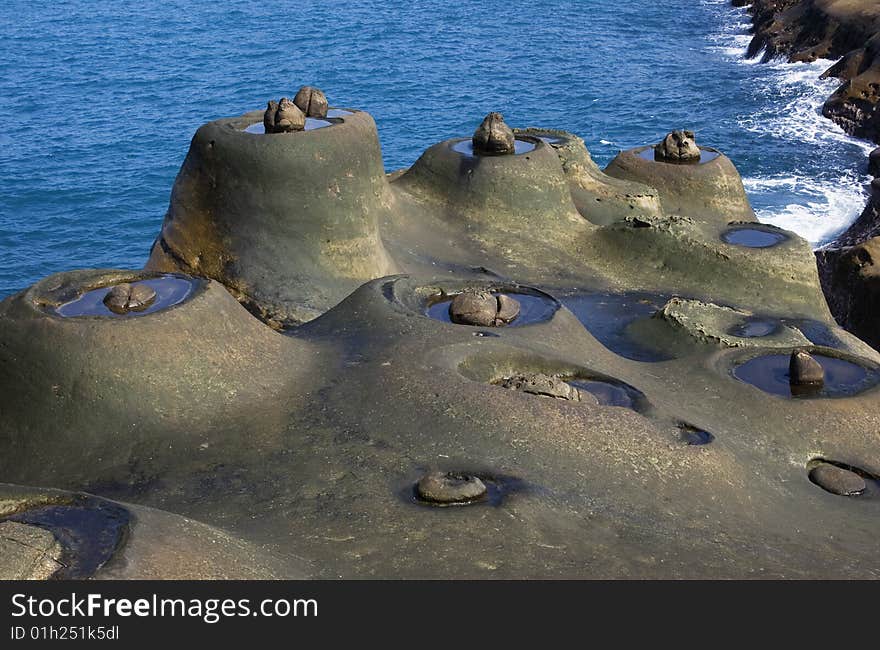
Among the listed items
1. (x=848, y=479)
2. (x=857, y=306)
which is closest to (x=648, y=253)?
(x=857, y=306)

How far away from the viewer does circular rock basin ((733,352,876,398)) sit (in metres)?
15.2

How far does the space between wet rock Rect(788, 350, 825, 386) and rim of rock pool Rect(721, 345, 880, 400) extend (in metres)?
0.10

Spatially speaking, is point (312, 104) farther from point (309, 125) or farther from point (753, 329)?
point (753, 329)

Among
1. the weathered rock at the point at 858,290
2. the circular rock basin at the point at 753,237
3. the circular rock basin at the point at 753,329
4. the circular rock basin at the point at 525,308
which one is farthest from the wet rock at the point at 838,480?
the weathered rock at the point at 858,290

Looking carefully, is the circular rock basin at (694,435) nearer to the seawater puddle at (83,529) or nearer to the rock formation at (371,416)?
the rock formation at (371,416)

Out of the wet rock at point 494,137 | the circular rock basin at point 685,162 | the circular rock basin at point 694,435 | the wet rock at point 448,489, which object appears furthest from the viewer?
the circular rock basin at point 685,162

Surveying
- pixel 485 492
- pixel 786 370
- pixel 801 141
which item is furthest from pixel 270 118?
pixel 801 141

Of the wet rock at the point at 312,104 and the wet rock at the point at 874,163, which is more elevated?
the wet rock at the point at 312,104

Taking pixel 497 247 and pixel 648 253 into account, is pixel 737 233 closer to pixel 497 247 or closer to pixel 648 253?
pixel 648 253

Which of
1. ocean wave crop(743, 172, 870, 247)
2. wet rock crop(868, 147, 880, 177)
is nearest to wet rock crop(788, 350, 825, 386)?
ocean wave crop(743, 172, 870, 247)

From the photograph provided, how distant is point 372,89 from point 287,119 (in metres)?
32.4

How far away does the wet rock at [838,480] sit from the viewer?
44.0 feet

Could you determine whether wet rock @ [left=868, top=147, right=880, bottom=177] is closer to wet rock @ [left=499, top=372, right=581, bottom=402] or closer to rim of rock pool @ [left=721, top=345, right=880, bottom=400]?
rim of rock pool @ [left=721, top=345, right=880, bottom=400]

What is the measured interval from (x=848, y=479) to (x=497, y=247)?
940cm
